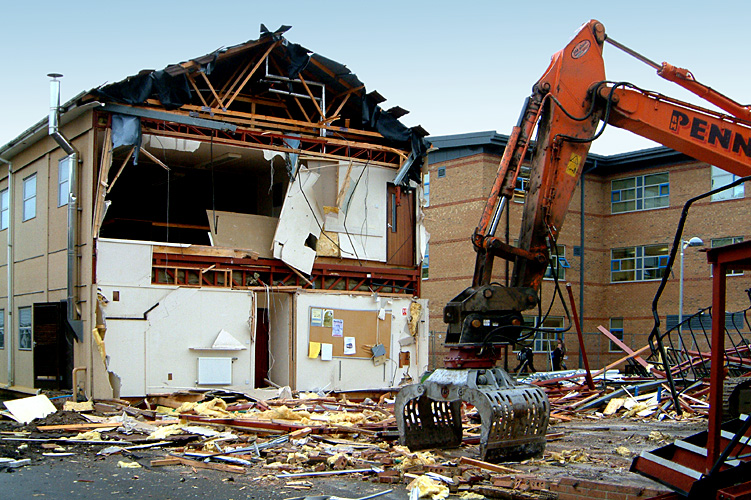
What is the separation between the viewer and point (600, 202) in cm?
4616

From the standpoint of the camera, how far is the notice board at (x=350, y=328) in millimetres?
21078

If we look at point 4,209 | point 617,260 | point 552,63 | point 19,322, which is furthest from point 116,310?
point 617,260

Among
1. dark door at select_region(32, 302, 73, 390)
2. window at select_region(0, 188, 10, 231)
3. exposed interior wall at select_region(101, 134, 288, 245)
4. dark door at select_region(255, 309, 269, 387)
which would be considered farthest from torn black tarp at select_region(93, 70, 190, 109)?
window at select_region(0, 188, 10, 231)

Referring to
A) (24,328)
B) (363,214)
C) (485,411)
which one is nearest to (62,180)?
(24,328)

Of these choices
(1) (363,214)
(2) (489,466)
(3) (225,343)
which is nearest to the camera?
(2) (489,466)

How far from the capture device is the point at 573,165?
12305 mm

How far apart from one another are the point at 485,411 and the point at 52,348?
48.0 feet

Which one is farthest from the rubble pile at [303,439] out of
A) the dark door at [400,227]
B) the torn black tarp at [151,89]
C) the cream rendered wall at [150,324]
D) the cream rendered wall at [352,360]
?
the torn black tarp at [151,89]

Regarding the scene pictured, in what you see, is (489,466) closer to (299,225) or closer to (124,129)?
(299,225)

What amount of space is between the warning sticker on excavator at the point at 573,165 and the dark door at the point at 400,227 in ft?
35.5

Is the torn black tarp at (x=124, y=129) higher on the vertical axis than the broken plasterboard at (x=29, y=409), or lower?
higher

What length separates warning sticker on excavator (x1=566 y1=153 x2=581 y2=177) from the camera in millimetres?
12250

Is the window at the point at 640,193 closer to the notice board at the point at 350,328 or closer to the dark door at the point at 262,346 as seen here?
the notice board at the point at 350,328

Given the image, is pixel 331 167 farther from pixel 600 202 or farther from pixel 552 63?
pixel 600 202
